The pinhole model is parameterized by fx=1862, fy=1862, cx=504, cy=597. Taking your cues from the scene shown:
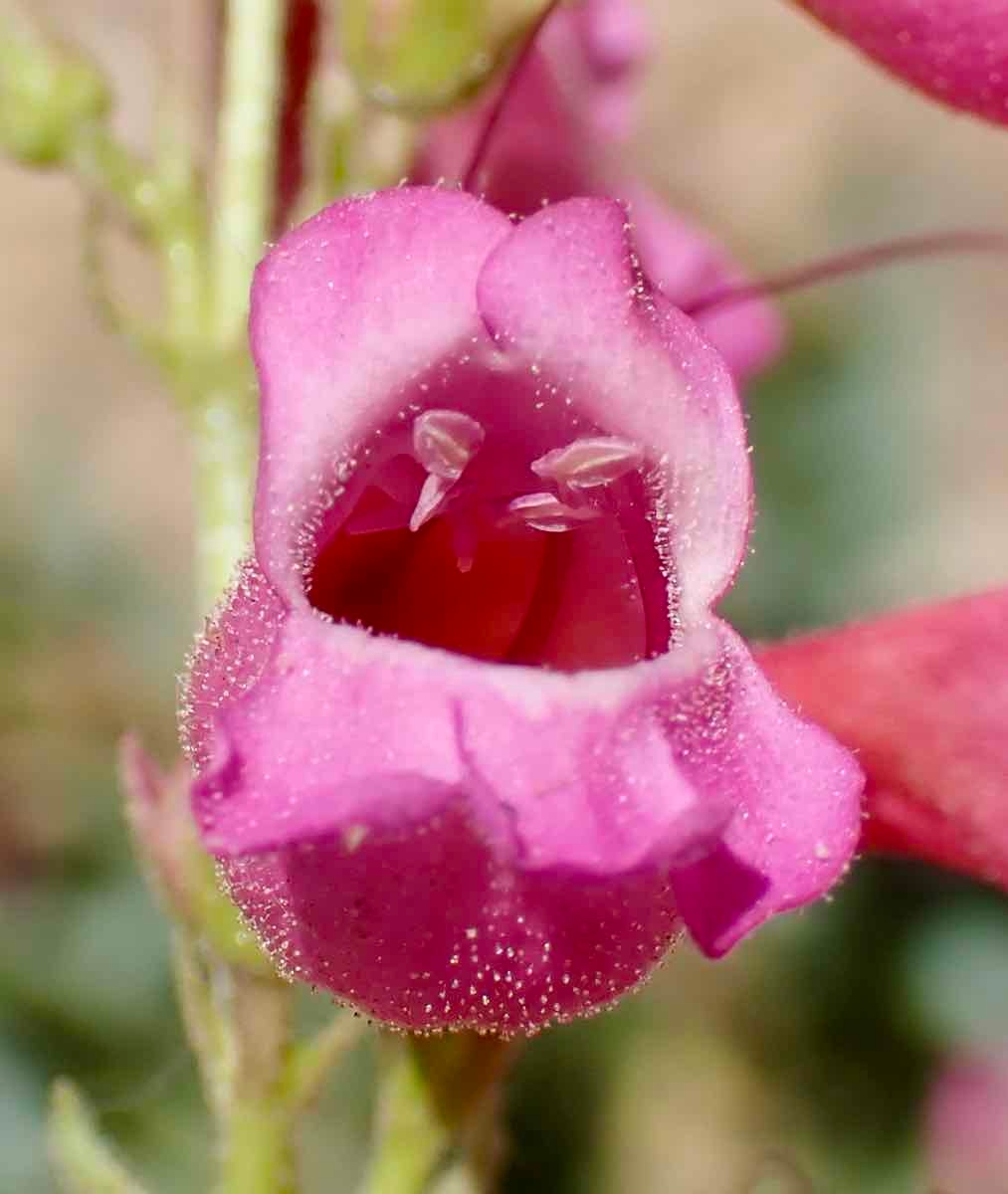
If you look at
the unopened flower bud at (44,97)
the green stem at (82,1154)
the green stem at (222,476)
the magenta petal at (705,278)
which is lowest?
the green stem at (82,1154)

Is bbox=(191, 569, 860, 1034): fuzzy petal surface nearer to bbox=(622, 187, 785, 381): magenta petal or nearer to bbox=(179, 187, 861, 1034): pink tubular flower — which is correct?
bbox=(179, 187, 861, 1034): pink tubular flower

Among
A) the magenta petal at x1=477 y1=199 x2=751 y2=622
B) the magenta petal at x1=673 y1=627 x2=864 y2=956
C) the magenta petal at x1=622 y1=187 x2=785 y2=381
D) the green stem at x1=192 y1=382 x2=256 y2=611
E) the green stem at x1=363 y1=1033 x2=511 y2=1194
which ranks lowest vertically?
the green stem at x1=363 y1=1033 x2=511 y2=1194

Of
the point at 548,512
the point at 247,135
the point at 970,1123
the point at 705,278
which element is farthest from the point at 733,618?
the point at 548,512

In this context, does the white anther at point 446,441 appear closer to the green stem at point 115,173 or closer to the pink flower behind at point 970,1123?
the green stem at point 115,173

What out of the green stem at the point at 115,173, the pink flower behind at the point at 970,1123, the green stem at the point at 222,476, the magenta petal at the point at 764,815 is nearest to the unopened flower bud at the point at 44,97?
the green stem at the point at 115,173

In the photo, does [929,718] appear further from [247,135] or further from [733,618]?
[733,618]

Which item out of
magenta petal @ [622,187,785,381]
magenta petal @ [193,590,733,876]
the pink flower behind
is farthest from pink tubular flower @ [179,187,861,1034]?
the pink flower behind

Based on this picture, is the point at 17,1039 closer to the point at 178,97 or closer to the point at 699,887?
the point at 178,97

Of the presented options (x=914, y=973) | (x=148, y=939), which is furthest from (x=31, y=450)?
(x=914, y=973)
